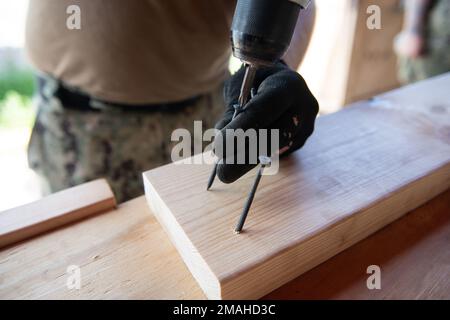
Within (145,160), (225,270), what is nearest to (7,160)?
(145,160)

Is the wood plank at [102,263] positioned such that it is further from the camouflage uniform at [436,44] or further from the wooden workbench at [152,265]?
the camouflage uniform at [436,44]

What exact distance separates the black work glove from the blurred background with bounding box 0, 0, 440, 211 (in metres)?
1.40

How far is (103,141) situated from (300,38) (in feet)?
1.65

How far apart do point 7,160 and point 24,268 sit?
177 cm

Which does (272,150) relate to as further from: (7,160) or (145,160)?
(7,160)

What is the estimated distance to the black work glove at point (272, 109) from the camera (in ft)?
1.31

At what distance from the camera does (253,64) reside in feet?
1.18

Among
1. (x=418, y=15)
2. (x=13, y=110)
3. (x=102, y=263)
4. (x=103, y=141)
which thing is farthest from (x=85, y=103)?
(x=418, y=15)

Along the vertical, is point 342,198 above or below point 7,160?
above

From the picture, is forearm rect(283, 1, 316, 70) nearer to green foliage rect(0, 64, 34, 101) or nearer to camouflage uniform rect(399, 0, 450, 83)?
camouflage uniform rect(399, 0, 450, 83)

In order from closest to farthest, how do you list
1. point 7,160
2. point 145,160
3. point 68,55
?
point 68,55
point 145,160
point 7,160

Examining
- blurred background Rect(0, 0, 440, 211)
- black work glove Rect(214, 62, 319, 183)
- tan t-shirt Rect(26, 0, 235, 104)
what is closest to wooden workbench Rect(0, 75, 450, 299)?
black work glove Rect(214, 62, 319, 183)

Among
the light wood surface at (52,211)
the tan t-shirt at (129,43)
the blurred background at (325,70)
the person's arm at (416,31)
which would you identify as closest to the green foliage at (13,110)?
the blurred background at (325,70)

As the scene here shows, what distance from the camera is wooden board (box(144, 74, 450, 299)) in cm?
38
